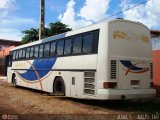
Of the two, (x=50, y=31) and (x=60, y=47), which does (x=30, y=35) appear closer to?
(x=50, y=31)

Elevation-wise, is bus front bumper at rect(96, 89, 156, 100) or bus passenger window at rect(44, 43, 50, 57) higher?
bus passenger window at rect(44, 43, 50, 57)

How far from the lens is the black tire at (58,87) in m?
15.4

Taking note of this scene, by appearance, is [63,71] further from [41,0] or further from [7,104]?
[41,0]

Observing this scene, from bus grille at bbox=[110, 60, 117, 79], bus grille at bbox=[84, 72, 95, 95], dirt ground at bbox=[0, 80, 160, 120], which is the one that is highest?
bus grille at bbox=[110, 60, 117, 79]

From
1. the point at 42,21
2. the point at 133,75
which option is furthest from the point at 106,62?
the point at 42,21

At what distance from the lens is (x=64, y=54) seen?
1538 centimetres

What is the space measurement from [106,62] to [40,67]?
261 inches

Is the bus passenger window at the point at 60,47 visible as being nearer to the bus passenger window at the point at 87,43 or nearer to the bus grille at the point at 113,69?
the bus passenger window at the point at 87,43

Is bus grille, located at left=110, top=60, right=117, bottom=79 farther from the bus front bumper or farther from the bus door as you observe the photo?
the bus front bumper

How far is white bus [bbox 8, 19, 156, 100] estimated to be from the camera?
12391 millimetres

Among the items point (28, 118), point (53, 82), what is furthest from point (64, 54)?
point (28, 118)

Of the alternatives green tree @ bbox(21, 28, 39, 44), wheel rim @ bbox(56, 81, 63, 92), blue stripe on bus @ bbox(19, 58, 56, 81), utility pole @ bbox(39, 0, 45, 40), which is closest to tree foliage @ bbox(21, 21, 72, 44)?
green tree @ bbox(21, 28, 39, 44)

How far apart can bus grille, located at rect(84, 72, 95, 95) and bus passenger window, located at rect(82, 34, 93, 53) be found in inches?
37.5

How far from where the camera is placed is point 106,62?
1233 centimetres
